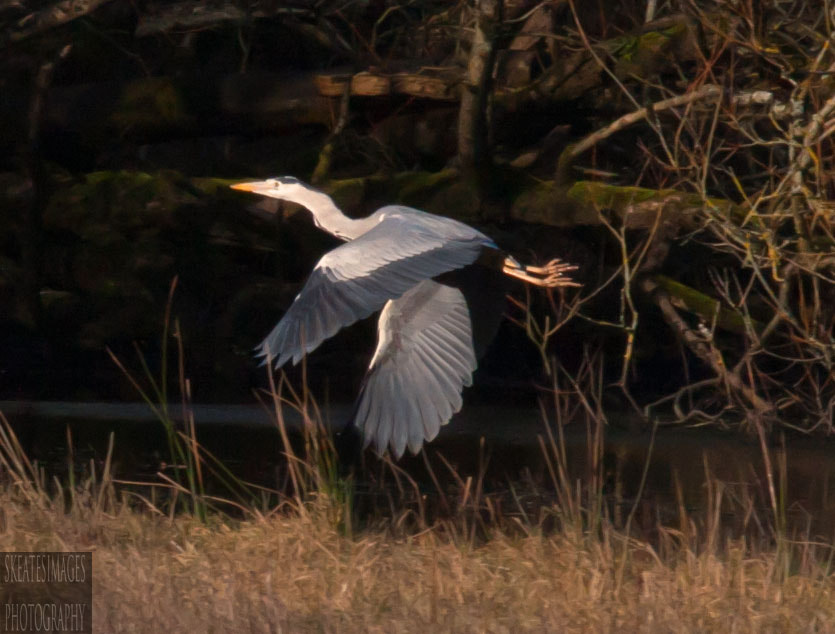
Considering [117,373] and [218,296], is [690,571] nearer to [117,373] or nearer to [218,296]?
[218,296]

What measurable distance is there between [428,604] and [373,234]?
1.79 metres

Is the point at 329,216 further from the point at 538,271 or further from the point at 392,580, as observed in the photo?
the point at 392,580

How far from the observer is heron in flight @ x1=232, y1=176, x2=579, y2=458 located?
4465mm

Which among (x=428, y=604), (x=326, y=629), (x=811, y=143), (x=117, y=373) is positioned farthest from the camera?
(x=117, y=373)

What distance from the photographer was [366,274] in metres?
4.69

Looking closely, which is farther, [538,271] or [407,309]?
[538,271]

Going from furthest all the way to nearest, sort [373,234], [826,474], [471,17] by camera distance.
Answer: [471,17] < [826,474] < [373,234]

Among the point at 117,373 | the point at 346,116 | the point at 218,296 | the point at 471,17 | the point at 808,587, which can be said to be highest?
the point at 471,17

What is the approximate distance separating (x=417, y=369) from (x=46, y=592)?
2.06m

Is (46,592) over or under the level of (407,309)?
under

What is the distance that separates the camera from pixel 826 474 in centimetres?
739

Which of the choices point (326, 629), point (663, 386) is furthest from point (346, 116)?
point (326, 629)

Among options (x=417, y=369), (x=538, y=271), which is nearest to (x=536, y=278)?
(x=538, y=271)

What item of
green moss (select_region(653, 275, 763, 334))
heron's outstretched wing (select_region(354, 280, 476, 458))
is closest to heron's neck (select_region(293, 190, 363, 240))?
heron's outstretched wing (select_region(354, 280, 476, 458))
